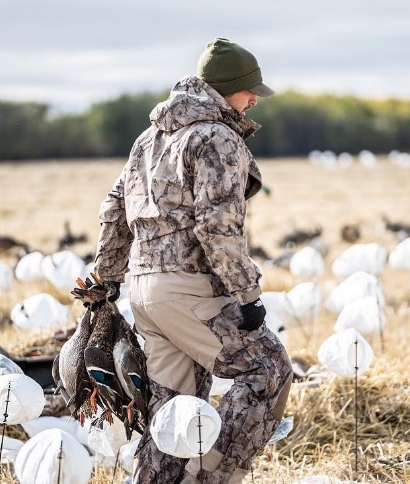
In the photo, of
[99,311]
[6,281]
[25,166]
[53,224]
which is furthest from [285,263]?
[25,166]

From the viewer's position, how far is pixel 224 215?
483cm

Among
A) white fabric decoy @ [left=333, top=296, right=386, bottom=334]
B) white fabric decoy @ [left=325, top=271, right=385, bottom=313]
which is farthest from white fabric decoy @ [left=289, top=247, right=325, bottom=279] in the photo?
white fabric decoy @ [left=333, top=296, right=386, bottom=334]

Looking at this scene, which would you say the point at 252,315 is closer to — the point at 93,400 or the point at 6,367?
the point at 93,400

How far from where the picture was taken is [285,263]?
1309cm

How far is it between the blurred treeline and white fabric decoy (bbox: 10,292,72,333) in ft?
132

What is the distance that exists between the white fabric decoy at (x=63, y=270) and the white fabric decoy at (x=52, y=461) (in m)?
4.22

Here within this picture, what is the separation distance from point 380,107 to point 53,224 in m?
48.2

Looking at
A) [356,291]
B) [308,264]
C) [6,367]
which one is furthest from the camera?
[308,264]

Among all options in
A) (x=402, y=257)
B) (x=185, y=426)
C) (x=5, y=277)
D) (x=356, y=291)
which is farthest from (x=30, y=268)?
(x=185, y=426)

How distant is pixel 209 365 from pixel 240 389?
18 cm

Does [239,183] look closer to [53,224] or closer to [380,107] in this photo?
[53,224]

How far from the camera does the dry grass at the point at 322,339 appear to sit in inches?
247

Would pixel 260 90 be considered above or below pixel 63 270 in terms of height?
above

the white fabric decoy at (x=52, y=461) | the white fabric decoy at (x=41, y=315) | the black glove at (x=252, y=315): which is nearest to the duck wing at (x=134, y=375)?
the white fabric decoy at (x=52, y=461)
